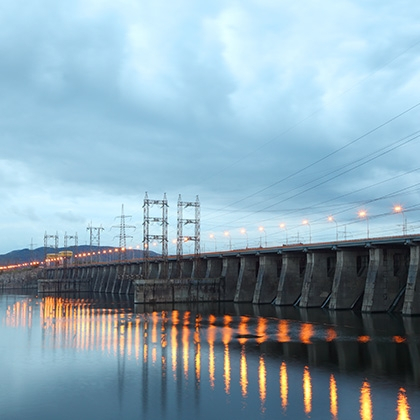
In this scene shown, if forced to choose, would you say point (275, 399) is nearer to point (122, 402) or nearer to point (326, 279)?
point (122, 402)

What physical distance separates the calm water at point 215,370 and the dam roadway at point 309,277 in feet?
24.3

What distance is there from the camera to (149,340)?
45.7 metres

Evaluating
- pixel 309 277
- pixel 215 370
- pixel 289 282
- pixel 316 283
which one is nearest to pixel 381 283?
pixel 316 283

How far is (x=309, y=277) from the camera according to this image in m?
74.9

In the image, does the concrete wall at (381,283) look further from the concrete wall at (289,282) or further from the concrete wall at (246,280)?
the concrete wall at (246,280)

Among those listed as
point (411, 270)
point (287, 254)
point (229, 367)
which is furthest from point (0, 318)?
point (411, 270)

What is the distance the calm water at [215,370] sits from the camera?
24.5 meters

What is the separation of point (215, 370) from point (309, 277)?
1753 inches

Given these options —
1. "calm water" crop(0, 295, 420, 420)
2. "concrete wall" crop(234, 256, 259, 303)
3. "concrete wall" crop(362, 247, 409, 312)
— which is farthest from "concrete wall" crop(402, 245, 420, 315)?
"concrete wall" crop(234, 256, 259, 303)

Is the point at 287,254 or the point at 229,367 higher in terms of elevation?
the point at 287,254

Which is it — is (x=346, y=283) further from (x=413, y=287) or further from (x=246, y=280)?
(x=246, y=280)

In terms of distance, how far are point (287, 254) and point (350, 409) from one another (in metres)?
56.9

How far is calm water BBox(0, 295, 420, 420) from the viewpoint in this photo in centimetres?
2447

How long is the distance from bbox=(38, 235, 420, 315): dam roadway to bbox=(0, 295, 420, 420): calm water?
7.40m
